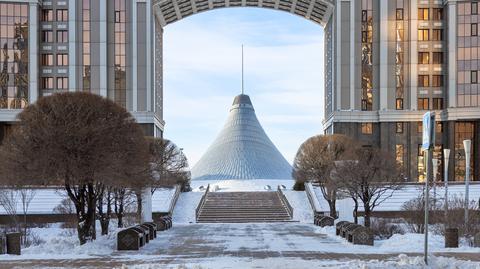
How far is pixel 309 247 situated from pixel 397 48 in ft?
219

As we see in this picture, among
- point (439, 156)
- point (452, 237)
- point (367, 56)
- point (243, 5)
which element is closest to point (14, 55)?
point (243, 5)

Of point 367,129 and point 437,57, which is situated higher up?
point 437,57

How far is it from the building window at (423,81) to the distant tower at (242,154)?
50.4 m

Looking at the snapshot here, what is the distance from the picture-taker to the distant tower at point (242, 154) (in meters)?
138

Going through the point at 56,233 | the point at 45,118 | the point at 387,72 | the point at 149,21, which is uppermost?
the point at 149,21

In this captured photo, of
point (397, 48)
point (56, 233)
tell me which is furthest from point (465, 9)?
point (56, 233)

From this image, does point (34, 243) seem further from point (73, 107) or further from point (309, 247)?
point (309, 247)

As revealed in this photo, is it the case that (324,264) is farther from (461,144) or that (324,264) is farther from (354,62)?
(461,144)

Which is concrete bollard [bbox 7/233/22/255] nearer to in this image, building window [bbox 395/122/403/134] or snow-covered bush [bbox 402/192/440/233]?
snow-covered bush [bbox 402/192/440/233]

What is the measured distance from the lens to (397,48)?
301 feet

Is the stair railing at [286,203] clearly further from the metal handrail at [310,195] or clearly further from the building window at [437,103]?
the building window at [437,103]

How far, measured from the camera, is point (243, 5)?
106 m

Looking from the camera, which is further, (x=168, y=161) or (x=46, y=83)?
(x=46, y=83)

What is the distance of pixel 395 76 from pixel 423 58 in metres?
4.42
